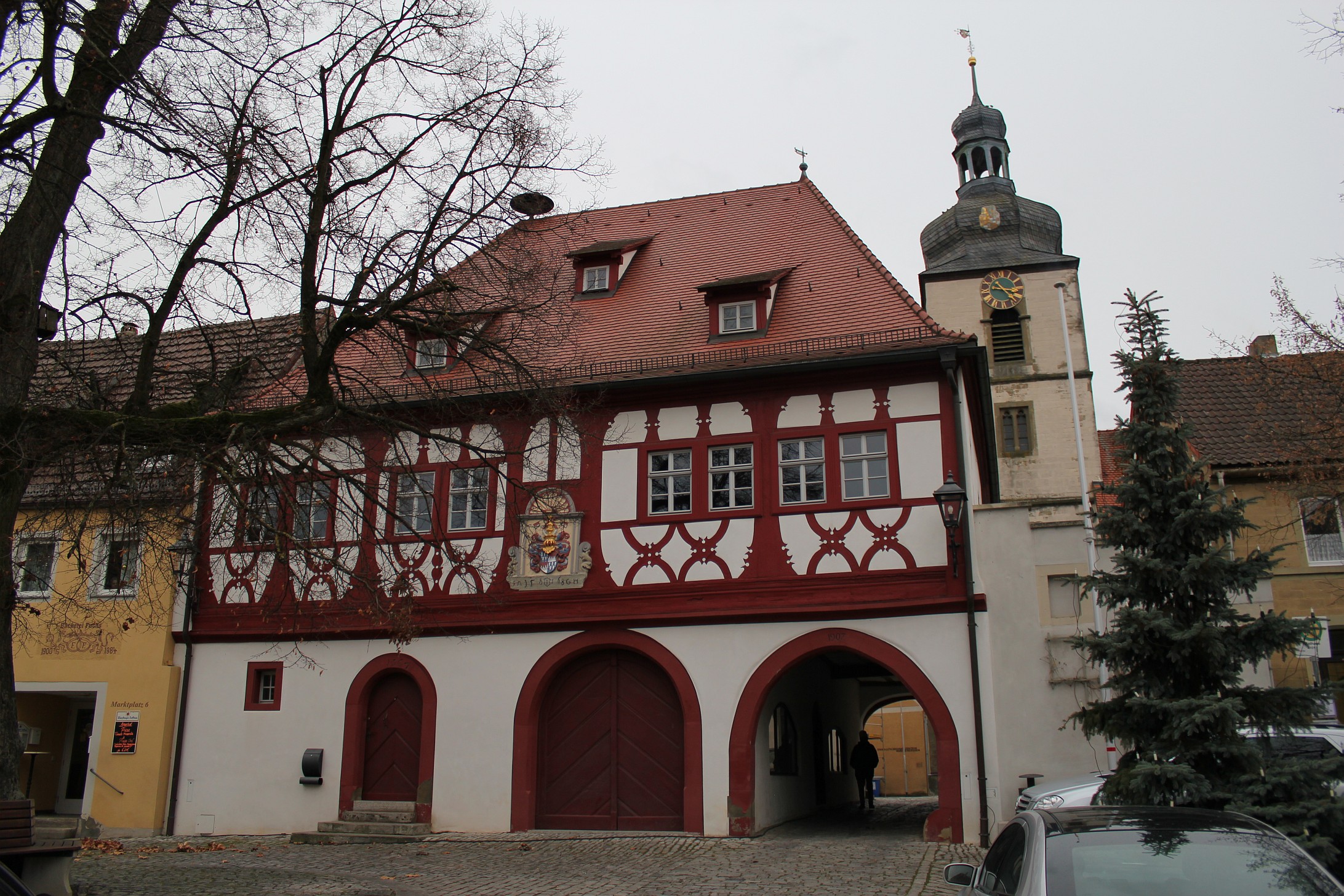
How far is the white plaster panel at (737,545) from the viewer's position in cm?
1505

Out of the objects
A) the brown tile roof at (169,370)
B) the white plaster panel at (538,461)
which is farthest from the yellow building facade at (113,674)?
the brown tile roof at (169,370)

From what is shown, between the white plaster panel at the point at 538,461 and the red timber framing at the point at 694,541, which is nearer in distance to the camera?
the red timber framing at the point at 694,541

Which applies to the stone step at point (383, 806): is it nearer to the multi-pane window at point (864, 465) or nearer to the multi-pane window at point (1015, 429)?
the multi-pane window at point (864, 465)

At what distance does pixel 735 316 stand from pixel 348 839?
9090 millimetres

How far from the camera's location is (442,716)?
51.9ft

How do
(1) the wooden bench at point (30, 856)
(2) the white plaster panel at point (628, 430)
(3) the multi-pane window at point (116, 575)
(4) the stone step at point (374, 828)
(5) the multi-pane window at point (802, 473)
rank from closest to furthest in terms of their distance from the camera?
1. (1) the wooden bench at point (30, 856)
2. (5) the multi-pane window at point (802, 473)
3. (4) the stone step at point (374, 828)
4. (3) the multi-pane window at point (116, 575)
5. (2) the white plaster panel at point (628, 430)

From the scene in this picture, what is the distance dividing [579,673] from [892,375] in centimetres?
598

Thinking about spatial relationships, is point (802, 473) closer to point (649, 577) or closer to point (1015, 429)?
point (649, 577)

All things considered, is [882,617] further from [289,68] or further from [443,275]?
[289,68]

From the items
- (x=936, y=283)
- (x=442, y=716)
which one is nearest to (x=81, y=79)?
(x=442, y=716)

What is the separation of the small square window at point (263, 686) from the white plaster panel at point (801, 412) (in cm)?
828

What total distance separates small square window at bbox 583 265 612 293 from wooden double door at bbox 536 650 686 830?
636 cm

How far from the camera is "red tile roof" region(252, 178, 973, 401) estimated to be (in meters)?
14.6

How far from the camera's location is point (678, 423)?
15930mm
